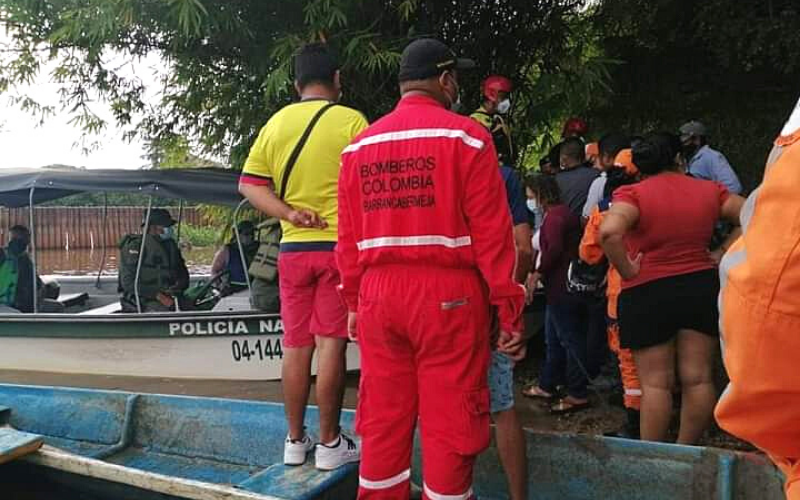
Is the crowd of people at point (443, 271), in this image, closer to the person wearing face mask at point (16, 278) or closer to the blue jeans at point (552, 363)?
the blue jeans at point (552, 363)

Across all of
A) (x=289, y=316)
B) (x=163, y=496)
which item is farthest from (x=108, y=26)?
(x=163, y=496)

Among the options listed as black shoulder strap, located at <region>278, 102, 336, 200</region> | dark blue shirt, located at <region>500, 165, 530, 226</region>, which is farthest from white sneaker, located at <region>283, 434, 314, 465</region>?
dark blue shirt, located at <region>500, 165, 530, 226</region>

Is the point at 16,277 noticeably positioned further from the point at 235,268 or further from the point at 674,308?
the point at 674,308

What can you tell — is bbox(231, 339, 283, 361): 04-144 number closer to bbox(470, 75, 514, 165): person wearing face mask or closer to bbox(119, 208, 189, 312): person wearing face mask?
bbox(119, 208, 189, 312): person wearing face mask

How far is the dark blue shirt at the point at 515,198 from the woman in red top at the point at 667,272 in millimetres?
544

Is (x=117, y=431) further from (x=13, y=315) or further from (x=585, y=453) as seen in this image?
(x=13, y=315)

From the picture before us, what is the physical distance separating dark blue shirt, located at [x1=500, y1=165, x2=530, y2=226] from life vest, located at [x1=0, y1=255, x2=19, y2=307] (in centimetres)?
680

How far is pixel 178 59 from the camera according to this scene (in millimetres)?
7945

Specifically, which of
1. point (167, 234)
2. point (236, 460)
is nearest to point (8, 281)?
point (167, 234)

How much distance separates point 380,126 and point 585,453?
1.70 meters

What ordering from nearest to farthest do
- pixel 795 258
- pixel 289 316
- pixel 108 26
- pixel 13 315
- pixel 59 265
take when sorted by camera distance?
pixel 795 258, pixel 289 316, pixel 108 26, pixel 13 315, pixel 59 265

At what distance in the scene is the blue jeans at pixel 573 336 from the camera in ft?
17.8

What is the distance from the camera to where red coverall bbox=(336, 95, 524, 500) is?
2.56m

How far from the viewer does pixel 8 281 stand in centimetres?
811
